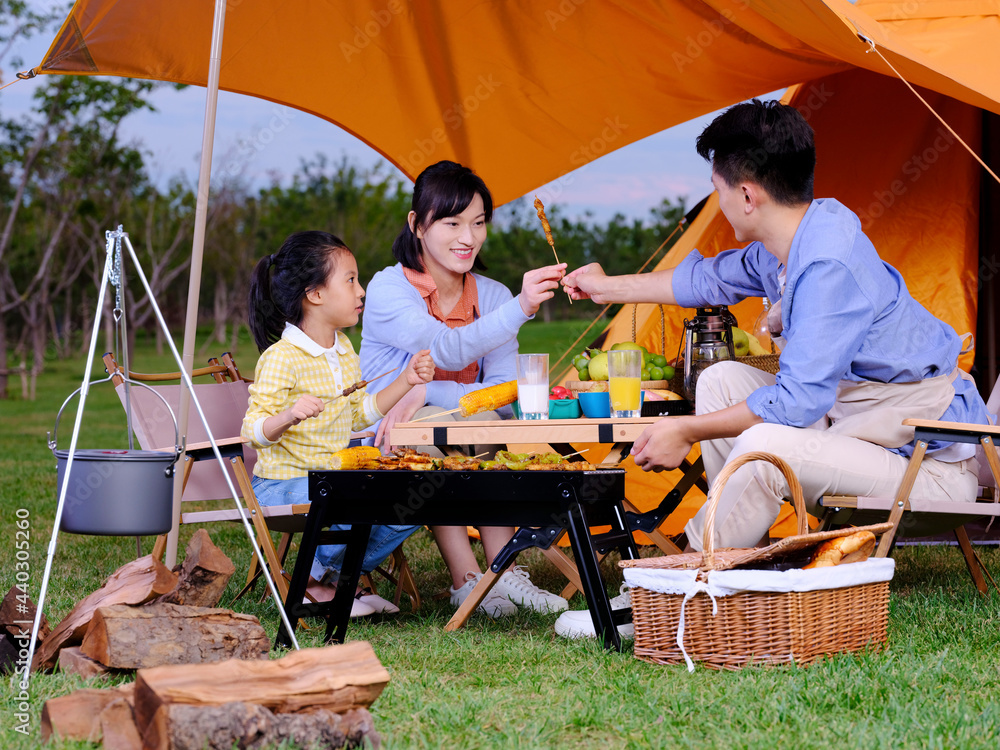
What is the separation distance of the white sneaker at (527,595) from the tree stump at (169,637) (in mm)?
974

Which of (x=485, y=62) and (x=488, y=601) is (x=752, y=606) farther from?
(x=485, y=62)

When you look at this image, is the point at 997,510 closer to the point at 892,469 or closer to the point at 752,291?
the point at 892,469

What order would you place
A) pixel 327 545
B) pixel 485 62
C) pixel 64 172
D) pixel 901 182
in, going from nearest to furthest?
pixel 327 545
pixel 901 182
pixel 485 62
pixel 64 172

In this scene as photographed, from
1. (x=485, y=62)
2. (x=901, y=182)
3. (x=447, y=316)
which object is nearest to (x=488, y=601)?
(x=447, y=316)

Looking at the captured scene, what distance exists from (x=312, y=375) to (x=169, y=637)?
1.10 metres

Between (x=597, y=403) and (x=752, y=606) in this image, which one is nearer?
(x=752, y=606)

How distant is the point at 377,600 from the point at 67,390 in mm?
15777

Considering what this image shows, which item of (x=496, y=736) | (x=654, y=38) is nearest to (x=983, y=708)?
(x=496, y=736)

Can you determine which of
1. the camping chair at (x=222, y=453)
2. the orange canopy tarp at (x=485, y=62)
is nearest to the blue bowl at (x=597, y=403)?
the camping chair at (x=222, y=453)

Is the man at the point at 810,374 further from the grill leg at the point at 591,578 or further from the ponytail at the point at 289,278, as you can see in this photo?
the ponytail at the point at 289,278

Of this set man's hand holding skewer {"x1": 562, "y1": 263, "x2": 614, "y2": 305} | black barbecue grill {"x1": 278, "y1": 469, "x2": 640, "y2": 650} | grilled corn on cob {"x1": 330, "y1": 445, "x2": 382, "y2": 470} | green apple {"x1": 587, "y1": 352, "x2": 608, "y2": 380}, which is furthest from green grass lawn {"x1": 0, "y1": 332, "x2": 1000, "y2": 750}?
man's hand holding skewer {"x1": 562, "y1": 263, "x2": 614, "y2": 305}

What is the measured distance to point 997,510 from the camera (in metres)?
2.91

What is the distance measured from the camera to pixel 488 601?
3.27 metres

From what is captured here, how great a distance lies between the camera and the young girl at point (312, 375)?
3252mm
